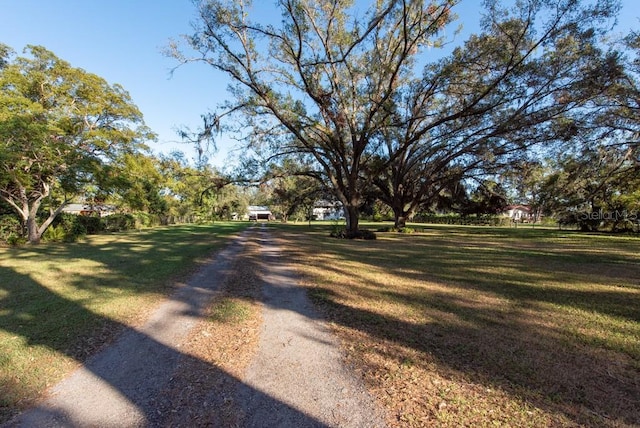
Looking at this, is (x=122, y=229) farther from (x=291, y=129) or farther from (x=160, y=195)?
(x=291, y=129)

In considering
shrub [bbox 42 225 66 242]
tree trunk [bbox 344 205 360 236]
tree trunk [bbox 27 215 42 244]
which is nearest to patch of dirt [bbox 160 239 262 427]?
tree trunk [bbox 344 205 360 236]

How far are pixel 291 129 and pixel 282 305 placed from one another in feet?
41.7

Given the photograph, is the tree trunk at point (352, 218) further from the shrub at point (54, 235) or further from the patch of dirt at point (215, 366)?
the shrub at point (54, 235)

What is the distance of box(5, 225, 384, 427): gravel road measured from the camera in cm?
255

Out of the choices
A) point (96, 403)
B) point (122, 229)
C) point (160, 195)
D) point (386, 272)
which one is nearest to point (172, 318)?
point (96, 403)

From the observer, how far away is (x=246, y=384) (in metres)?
3.06

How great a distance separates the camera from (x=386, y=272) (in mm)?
8742

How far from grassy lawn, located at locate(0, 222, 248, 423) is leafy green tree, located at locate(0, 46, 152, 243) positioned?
6.76 metres

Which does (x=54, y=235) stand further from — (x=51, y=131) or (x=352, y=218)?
(x=352, y=218)

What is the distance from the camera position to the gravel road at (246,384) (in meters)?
2.55

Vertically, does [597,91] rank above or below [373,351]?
above

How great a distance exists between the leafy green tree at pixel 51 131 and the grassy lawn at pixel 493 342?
15.4 meters

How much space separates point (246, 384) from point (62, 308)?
4528 mm

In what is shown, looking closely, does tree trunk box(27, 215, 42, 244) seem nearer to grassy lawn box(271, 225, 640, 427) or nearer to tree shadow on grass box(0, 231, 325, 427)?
tree shadow on grass box(0, 231, 325, 427)
